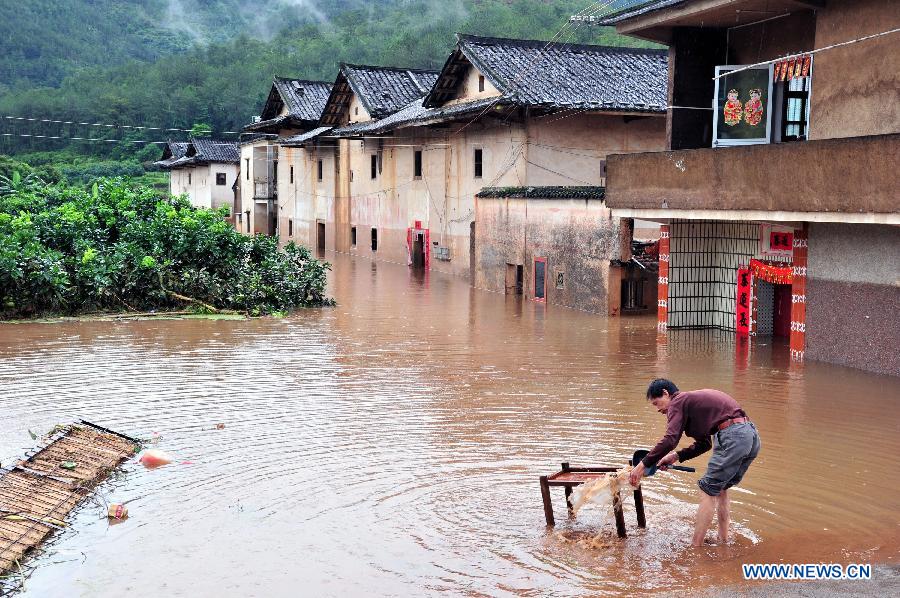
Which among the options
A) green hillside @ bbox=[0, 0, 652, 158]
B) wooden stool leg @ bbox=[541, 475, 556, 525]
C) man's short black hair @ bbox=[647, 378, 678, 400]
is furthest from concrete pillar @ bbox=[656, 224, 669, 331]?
green hillside @ bbox=[0, 0, 652, 158]

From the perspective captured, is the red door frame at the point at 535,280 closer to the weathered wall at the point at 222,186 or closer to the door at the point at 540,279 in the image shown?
the door at the point at 540,279

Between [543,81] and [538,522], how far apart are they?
24.1m

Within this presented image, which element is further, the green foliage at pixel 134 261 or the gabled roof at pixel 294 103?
the gabled roof at pixel 294 103

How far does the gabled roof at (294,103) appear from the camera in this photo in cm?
5028

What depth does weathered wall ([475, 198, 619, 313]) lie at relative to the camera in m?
25.2

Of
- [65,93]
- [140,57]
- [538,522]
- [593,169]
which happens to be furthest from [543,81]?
[140,57]

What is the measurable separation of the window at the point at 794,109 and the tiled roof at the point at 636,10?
2.47 m

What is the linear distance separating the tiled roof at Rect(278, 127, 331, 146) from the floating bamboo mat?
1353 inches

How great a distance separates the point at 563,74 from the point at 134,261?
578 inches

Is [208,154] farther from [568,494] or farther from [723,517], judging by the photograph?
[723,517]

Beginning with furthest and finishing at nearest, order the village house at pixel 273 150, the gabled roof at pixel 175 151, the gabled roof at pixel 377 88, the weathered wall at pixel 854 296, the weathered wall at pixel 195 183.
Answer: the gabled roof at pixel 175 151 < the weathered wall at pixel 195 183 < the village house at pixel 273 150 < the gabled roof at pixel 377 88 < the weathered wall at pixel 854 296

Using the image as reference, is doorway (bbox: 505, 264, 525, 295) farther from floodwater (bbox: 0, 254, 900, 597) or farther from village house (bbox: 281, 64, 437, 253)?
village house (bbox: 281, 64, 437, 253)

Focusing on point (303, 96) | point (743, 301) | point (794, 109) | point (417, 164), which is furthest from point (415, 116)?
point (794, 109)
